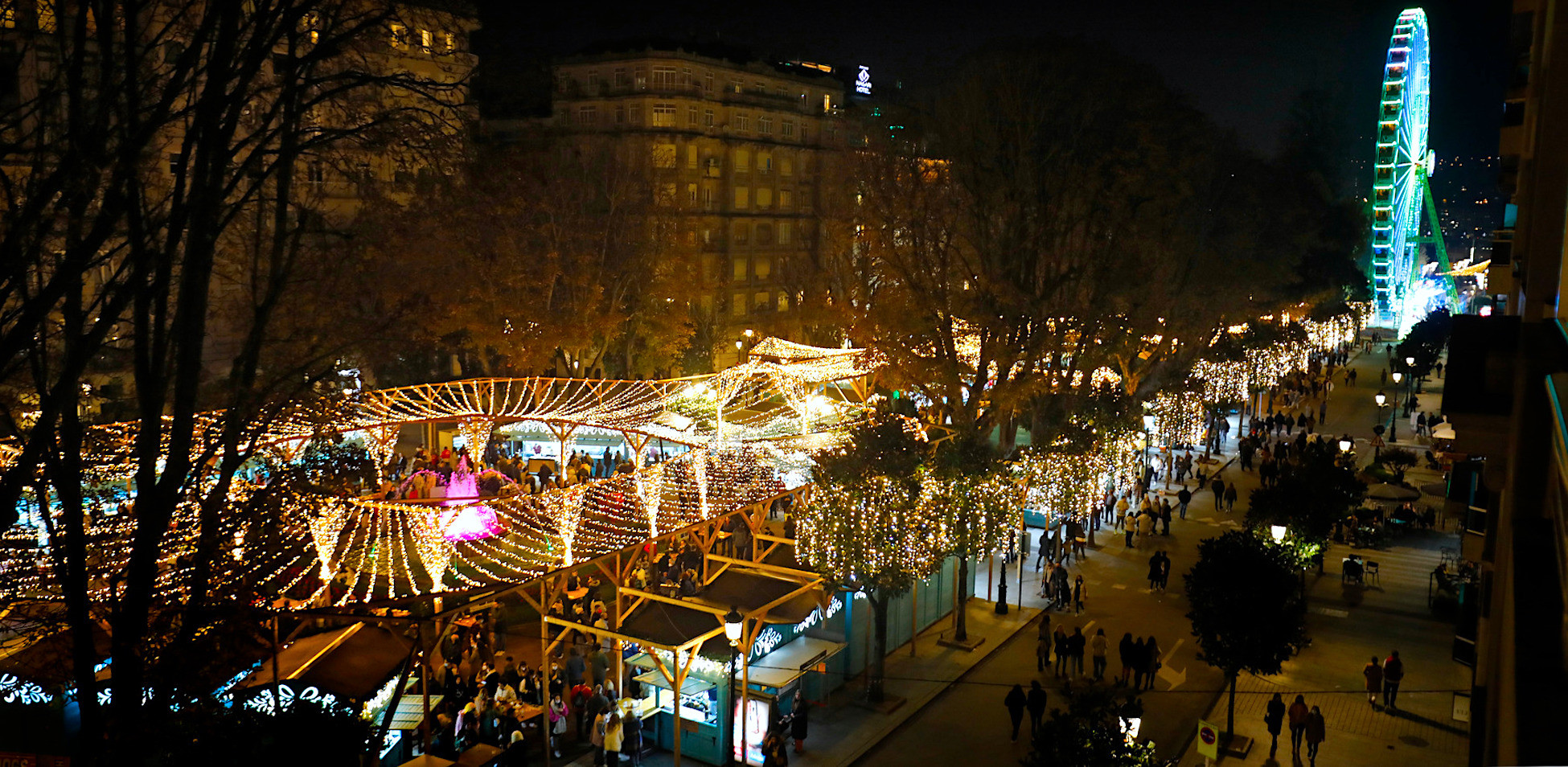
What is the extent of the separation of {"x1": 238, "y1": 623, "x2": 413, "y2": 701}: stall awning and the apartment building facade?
113 feet

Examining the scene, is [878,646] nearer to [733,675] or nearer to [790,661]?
[790,661]

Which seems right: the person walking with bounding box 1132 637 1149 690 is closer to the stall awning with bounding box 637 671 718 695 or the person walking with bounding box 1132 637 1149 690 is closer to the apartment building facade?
the stall awning with bounding box 637 671 718 695

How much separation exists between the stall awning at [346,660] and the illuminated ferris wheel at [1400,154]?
5357 centimetres

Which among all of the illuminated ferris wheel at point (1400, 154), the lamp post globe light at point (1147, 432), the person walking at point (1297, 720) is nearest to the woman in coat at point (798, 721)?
the person walking at point (1297, 720)

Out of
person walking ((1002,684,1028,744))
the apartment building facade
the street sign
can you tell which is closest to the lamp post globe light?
person walking ((1002,684,1028,744))

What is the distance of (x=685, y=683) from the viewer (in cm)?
1441

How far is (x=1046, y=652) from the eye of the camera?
18047 millimetres

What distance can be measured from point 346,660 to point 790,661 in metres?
5.93

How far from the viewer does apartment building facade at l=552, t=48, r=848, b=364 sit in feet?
177

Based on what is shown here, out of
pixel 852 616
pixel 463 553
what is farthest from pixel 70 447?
pixel 852 616

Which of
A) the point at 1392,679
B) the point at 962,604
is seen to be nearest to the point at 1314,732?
the point at 1392,679

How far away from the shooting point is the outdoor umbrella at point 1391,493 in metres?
26.6

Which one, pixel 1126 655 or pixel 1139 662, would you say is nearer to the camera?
pixel 1139 662

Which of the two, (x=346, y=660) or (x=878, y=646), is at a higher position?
(x=346, y=660)
